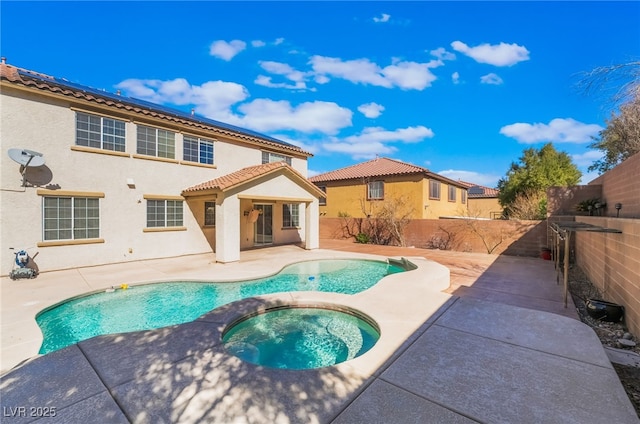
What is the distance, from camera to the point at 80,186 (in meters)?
12.1

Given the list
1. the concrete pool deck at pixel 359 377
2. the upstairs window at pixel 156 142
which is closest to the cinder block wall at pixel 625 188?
the concrete pool deck at pixel 359 377

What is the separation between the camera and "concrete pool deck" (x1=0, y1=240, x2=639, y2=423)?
3422 mm

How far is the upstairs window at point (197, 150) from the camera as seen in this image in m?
15.7

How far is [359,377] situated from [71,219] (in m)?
13.6

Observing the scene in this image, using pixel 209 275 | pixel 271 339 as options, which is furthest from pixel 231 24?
pixel 271 339

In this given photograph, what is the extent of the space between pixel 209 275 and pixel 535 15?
16512 mm

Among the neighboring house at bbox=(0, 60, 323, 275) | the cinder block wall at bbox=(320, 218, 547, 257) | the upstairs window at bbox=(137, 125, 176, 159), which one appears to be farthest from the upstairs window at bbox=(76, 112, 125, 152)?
the cinder block wall at bbox=(320, 218, 547, 257)

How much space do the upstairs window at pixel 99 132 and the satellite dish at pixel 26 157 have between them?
185cm

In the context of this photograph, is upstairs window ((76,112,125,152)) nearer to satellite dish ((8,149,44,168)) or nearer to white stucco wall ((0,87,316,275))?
white stucco wall ((0,87,316,275))

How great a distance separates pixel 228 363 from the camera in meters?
4.45

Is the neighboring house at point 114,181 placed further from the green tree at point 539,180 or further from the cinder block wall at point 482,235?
the green tree at point 539,180

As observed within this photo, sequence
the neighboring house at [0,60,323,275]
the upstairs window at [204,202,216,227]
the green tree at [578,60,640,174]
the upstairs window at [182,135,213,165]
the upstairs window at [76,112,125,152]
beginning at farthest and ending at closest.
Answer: the upstairs window at [204,202,216,227] < the upstairs window at [182,135,213,165] < the upstairs window at [76,112,125,152] < the neighboring house at [0,60,323,275] < the green tree at [578,60,640,174]

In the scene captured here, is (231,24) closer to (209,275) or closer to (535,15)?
(209,275)

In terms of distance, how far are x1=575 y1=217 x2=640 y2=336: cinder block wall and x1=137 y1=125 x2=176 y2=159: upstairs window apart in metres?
17.2
